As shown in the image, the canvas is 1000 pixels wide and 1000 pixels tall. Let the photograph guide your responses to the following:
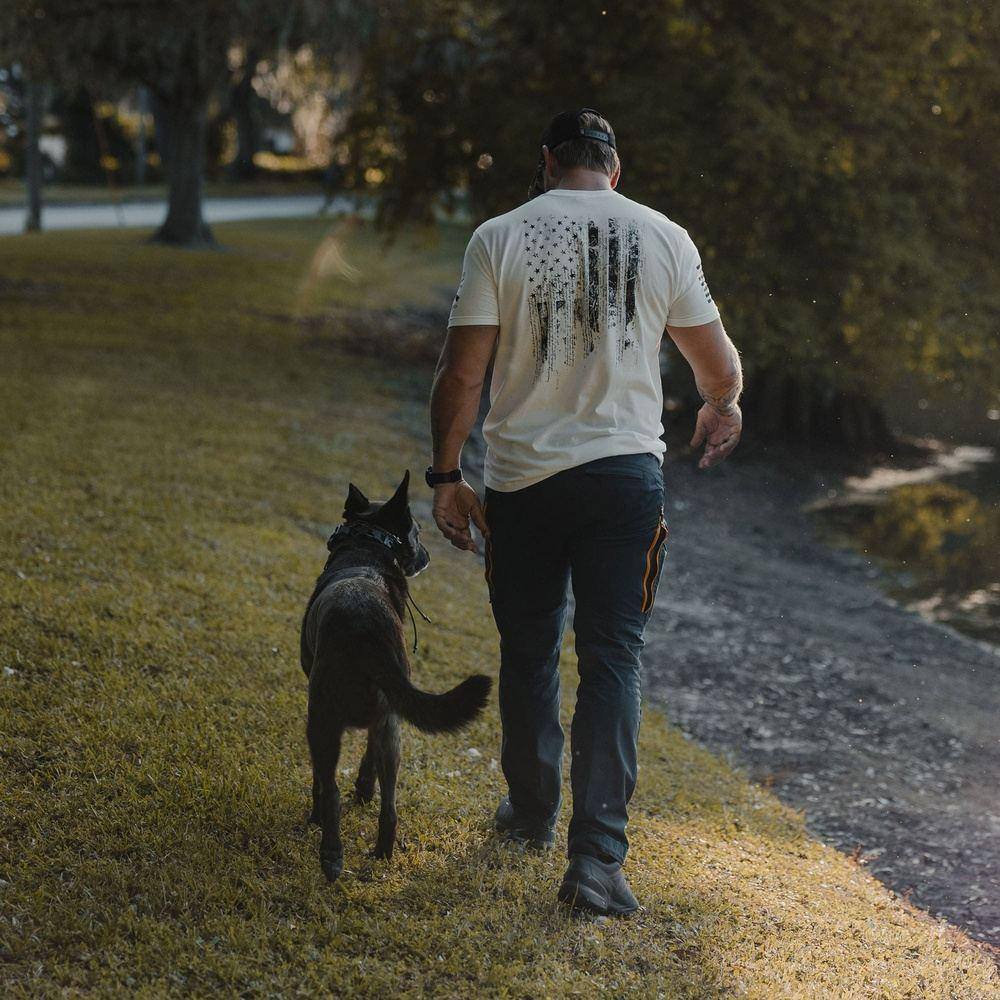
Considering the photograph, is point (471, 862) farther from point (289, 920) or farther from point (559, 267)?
point (559, 267)

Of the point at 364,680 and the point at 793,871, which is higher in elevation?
the point at 364,680

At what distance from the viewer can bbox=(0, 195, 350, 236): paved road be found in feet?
100

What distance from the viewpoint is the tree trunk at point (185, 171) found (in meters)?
24.2

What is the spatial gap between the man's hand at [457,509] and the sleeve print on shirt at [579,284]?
0.53 metres

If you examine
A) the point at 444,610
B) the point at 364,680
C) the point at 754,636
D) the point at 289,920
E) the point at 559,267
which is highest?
the point at 559,267

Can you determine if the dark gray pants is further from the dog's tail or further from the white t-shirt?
the dog's tail

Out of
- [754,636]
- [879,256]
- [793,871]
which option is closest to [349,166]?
[879,256]

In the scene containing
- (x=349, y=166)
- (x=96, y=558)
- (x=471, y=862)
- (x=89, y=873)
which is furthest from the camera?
(x=349, y=166)

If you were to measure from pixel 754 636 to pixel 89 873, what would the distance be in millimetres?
6703

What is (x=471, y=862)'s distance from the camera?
412cm

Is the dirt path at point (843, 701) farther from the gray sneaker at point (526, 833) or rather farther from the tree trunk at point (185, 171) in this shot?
the tree trunk at point (185, 171)

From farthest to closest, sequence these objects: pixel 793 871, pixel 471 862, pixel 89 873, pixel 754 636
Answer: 1. pixel 754 636
2. pixel 793 871
3. pixel 471 862
4. pixel 89 873

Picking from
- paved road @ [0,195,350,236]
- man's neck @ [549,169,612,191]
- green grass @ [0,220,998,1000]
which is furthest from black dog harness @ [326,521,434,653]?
paved road @ [0,195,350,236]

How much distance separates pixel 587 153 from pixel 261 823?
2546 mm
